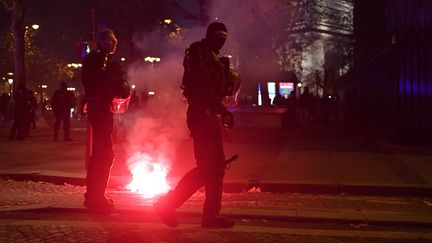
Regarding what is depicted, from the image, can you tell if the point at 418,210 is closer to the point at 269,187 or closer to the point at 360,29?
the point at 269,187

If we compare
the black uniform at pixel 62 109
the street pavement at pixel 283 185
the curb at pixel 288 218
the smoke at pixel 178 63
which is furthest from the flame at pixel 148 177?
the black uniform at pixel 62 109

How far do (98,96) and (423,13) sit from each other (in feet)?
39.5

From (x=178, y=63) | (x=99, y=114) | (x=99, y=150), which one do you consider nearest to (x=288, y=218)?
(x=99, y=150)

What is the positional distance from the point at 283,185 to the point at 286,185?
40 mm

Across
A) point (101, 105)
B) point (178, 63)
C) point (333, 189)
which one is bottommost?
point (333, 189)

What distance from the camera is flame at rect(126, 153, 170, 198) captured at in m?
7.74

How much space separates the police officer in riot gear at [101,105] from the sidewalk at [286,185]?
0.33 m

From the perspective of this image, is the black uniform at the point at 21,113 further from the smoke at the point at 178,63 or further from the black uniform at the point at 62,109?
the smoke at the point at 178,63

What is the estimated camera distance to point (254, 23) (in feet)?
89.7

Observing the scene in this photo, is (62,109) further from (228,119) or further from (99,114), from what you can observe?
(228,119)

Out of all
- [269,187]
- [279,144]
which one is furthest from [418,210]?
[279,144]

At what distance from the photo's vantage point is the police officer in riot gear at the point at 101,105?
586 cm

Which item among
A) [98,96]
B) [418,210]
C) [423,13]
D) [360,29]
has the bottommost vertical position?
[418,210]

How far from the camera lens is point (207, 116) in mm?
5113
